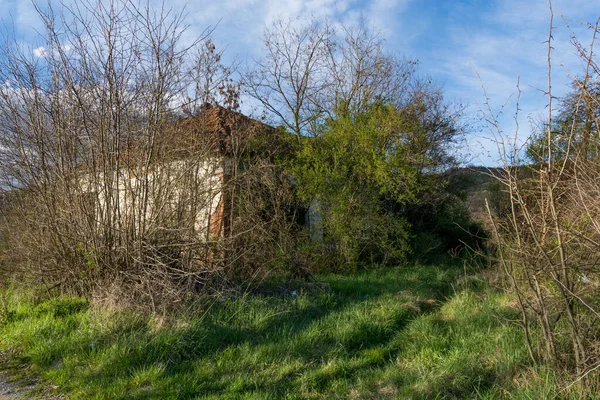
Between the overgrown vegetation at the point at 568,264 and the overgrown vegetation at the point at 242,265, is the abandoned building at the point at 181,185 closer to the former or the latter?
the overgrown vegetation at the point at 242,265

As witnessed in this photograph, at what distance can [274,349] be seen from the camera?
5.49 m

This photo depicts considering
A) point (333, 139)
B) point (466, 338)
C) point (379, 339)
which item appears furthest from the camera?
point (333, 139)

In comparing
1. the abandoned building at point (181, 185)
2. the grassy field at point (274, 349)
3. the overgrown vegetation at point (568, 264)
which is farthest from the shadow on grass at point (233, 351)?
the abandoned building at point (181, 185)

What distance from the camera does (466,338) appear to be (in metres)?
5.68

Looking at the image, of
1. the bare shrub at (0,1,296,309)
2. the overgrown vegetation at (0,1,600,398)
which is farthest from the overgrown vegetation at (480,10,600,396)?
the bare shrub at (0,1,296,309)

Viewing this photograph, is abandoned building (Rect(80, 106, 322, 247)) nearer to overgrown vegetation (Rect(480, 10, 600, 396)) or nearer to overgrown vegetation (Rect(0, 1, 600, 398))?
overgrown vegetation (Rect(0, 1, 600, 398))

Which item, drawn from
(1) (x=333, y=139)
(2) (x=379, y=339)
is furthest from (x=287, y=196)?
(2) (x=379, y=339)

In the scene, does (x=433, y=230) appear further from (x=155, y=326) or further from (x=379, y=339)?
(x=155, y=326)

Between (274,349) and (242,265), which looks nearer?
(274,349)

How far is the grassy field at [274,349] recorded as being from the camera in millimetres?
4461

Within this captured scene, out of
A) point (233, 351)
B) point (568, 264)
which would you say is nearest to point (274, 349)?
point (233, 351)

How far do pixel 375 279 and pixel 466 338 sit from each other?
16.8ft

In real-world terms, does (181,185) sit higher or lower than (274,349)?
higher

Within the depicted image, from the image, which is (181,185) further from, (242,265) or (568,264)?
(568,264)
